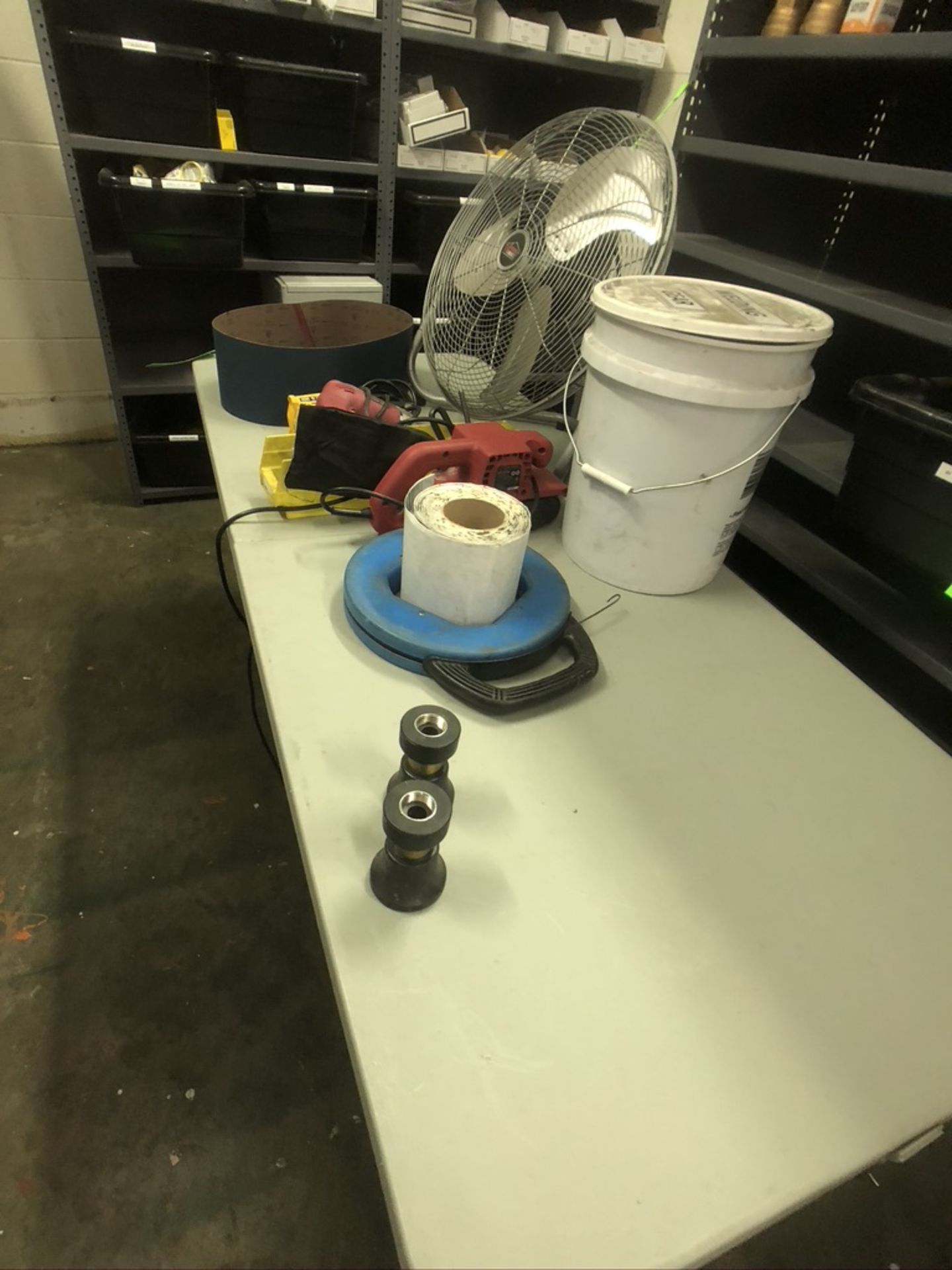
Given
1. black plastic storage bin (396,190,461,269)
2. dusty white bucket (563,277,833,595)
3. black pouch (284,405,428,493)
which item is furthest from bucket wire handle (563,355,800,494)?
black plastic storage bin (396,190,461,269)

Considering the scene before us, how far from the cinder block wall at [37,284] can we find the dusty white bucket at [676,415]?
2.12m

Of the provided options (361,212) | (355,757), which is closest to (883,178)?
(355,757)

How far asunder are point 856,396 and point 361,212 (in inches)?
60.0

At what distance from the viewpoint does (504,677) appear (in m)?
0.76

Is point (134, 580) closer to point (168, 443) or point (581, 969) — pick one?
point (168, 443)

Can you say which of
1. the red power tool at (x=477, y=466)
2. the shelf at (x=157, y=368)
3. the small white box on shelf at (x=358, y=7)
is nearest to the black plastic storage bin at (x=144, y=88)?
the small white box on shelf at (x=358, y=7)

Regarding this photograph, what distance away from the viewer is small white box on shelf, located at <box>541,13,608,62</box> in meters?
1.80

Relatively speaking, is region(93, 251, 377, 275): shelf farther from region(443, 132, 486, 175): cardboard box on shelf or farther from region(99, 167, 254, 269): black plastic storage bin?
region(443, 132, 486, 175): cardboard box on shelf

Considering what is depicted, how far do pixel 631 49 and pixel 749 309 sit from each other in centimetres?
157

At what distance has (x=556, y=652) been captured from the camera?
2.63 feet

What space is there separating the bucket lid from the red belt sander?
205 mm

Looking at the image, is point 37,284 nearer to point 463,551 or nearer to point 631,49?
point 631,49

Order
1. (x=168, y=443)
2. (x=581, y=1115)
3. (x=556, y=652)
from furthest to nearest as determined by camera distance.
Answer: (x=168, y=443) < (x=556, y=652) < (x=581, y=1115)

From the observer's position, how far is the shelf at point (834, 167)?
889mm
